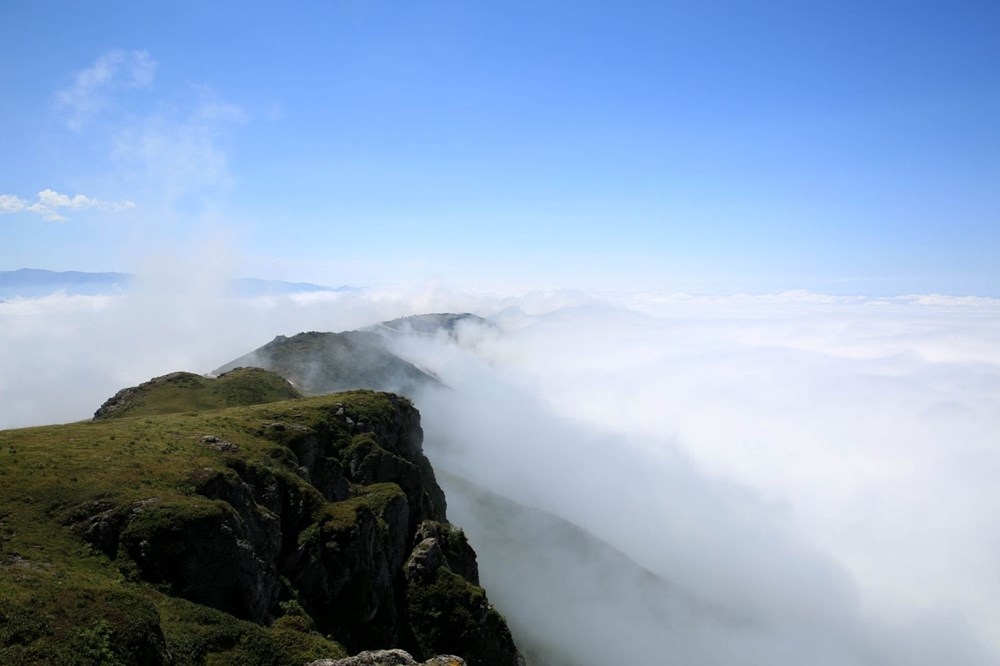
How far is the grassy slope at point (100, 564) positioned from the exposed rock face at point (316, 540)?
58.4 inches

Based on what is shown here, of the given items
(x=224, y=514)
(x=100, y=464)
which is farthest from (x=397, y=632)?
(x=100, y=464)

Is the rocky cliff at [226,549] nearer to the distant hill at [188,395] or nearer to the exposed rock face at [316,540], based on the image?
the exposed rock face at [316,540]

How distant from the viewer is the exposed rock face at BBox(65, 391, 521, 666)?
5350 cm

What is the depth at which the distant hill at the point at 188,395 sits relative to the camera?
129m

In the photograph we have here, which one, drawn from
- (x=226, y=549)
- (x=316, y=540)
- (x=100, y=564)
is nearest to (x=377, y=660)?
(x=226, y=549)

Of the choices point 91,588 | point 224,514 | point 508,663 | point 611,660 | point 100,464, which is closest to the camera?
point 91,588

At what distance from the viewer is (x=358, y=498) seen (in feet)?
284

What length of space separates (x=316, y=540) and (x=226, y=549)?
17.7 m

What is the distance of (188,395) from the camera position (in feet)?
457

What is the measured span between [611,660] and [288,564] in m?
141

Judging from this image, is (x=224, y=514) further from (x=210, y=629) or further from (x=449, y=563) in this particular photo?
(x=449, y=563)

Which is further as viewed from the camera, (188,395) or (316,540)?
Result: (188,395)

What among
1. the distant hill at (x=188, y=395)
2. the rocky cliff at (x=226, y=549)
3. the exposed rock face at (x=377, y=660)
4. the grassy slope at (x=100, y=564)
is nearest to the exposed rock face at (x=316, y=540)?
the rocky cliff at (x=226, y=549)

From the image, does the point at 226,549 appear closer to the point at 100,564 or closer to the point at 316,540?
the point at 100,564
